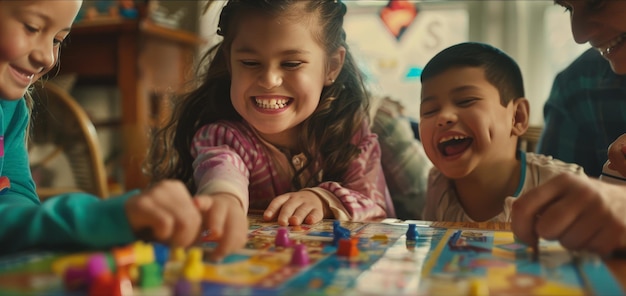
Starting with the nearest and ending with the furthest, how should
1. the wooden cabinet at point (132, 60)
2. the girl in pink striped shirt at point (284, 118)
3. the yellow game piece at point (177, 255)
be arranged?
the yellow game piece at point (177, 255), the girl in pink striped shirt at point (284, 118), the wooden cabinet at point (132, 60)

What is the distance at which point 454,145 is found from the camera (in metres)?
0.91

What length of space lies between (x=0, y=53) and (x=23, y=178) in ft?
0.76

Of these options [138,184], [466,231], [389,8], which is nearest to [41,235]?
[466,231]

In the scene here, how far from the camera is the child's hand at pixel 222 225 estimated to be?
20.4 inches

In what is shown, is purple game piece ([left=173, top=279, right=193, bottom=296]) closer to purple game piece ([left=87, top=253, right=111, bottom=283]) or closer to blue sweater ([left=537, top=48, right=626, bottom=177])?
purple game piece ([left=87, top=253, right=111, bottom=283])

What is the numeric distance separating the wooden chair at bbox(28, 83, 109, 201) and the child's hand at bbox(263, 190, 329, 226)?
0.95m

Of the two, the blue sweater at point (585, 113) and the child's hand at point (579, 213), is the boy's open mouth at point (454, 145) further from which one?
the child's hand at point (579, 213)

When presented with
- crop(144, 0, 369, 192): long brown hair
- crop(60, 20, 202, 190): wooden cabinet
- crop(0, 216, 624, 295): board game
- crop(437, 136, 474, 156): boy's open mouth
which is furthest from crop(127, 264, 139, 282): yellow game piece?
crop(60, 20, 202, 190): wooden cabinet

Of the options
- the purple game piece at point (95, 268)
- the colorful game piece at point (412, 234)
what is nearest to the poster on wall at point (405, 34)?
the colorful game piece at point (412, 234)

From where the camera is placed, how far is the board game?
0.41m

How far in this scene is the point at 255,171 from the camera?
94 cm

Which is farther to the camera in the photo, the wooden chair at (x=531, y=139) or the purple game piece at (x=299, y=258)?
the wooden chair at (x=531, y=139)

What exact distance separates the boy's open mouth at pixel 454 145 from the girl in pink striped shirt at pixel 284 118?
13cm

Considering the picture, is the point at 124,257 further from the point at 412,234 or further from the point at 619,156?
the point at 619,156
